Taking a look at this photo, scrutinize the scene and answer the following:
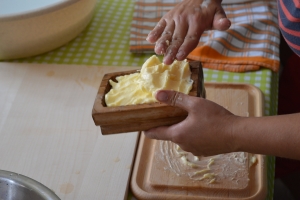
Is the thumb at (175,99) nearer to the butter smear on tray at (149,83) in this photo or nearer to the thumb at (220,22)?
the butter smear on tray at (149,83)

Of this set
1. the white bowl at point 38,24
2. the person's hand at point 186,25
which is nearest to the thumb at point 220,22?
the person's hand at point 186,25

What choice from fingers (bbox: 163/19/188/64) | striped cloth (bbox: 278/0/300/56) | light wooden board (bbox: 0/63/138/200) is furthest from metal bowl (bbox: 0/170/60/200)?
striped cloth (bbox: 278/0/300/56)

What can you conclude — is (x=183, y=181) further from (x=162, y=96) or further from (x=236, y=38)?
(x=236, y=38)

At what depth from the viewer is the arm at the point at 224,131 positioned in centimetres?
82

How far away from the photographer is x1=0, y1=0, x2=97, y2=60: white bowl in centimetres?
121

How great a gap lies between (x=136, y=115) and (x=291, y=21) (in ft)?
1.43

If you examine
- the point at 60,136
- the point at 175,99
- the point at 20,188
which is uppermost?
the point at 175,99

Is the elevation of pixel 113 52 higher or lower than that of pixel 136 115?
lower

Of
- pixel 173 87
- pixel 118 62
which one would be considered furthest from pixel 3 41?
pixel 173 87

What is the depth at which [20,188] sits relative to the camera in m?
0.82

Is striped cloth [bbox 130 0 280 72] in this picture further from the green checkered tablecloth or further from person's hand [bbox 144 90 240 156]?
person's hand [bbox 144 90 240 156]

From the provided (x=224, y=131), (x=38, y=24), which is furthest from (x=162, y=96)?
(x=38, y=24)

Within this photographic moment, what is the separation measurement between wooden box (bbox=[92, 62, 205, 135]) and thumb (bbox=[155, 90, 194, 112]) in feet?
0.04

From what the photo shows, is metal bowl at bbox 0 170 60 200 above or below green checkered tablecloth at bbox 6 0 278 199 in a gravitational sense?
above
